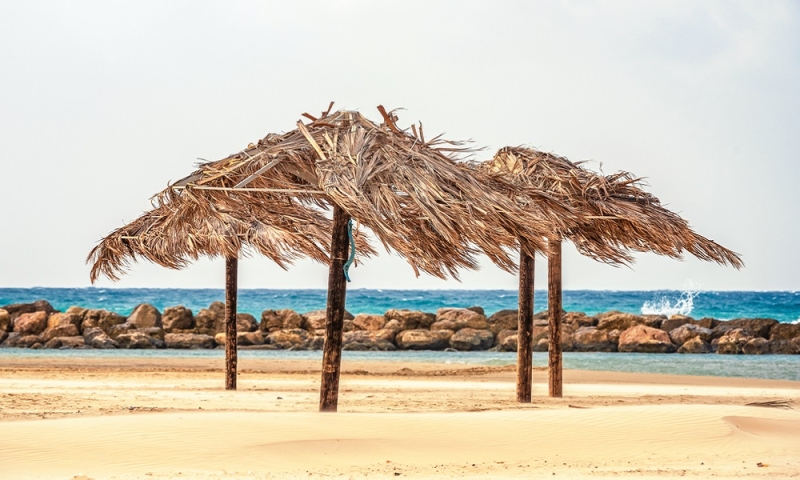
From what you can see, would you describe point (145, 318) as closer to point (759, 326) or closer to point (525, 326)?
point (759, 326)

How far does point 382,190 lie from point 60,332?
2143 cm

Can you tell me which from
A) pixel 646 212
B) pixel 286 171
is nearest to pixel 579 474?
pixel 286 171

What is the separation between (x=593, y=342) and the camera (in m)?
26.4

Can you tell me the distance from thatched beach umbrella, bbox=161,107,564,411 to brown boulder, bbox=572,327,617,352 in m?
17.7

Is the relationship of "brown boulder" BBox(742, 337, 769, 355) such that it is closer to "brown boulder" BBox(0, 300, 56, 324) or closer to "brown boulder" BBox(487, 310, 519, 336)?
"brown boulder" BBox(487, 310, 519, 336)

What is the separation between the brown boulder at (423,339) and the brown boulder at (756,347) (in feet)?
26.7

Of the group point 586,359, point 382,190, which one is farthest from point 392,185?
point 586,359

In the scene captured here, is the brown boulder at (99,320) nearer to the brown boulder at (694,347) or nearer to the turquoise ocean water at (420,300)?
the brown boulder at (694,347)

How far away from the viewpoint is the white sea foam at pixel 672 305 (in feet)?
193

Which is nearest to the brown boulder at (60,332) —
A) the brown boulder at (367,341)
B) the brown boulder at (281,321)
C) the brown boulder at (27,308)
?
the brown boulder at (27,308)

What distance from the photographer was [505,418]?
346 inches

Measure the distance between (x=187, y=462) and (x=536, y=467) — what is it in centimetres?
267

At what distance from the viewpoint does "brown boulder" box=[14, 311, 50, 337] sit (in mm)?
27594

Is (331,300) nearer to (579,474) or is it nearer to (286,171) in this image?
(286,171)
